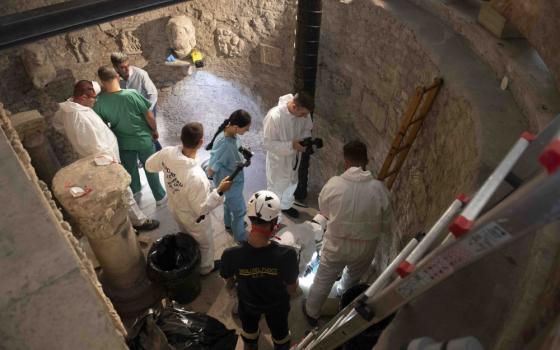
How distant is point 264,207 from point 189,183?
1028 millimetres

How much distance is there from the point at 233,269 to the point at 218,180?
1582 millimetres

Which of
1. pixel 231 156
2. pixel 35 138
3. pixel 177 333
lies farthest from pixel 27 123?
pixel 177 333

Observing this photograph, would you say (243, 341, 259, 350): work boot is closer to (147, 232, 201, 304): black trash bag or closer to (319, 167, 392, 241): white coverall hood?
(147, 232, 201, 304): black trash bag

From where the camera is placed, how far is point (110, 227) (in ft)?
11.4

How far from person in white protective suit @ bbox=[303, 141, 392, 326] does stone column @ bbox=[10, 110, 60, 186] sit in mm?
3029

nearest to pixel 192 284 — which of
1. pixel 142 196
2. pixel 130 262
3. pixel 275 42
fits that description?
pixel 130 262

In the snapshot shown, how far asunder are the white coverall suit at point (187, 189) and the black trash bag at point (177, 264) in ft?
0.50

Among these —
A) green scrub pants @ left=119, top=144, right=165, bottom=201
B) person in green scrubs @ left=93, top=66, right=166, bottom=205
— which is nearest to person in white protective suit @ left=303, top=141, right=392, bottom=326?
person in green scrubs @ left=93, top=66, right=166, bottom=205

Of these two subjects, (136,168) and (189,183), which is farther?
(136,168)

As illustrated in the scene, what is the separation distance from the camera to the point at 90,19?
2.70 meters

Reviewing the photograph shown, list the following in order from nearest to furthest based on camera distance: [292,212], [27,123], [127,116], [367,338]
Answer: [367,338] < [27,123] < [127,116] < [292,212]

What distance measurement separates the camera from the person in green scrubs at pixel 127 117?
4.52 metres

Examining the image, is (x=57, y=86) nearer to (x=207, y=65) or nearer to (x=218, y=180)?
(x=207, y=65)

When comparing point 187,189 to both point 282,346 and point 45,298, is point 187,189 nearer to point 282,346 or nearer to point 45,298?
point 282,346
